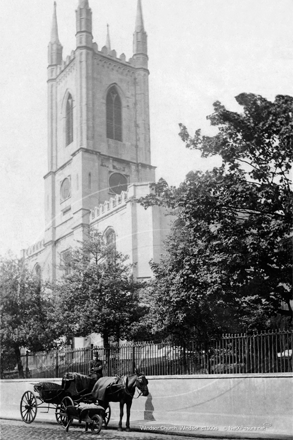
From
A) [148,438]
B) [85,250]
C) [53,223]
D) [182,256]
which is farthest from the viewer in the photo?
[53,223]

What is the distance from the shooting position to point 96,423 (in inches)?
581

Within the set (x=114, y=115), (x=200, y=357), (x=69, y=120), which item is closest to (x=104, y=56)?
(x=114, y=115)

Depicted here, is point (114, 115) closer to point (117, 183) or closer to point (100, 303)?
point (117, 183)

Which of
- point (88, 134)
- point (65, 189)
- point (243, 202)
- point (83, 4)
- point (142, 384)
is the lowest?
point (142, 384)

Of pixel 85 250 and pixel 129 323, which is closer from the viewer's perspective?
pixel 129 323

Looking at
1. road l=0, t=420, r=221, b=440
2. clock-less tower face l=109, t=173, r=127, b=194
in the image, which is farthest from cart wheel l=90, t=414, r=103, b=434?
clock-less tower face l=109, t=173, r=127, b=194

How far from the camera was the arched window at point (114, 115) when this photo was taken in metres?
56.0

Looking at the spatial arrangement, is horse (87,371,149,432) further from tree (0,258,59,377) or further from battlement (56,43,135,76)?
battlement (56,43,135,76)

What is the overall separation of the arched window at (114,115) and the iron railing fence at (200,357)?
3650cm

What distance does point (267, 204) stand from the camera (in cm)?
1458

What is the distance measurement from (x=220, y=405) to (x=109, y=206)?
30657 millimetres

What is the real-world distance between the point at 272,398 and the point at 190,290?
13.3ft

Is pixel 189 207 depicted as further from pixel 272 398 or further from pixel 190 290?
pixel 272 398

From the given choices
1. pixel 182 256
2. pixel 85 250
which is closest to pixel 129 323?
pixel 85 250
